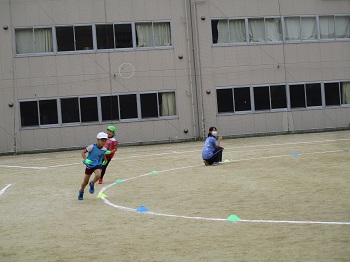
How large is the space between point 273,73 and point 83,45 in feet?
32.4

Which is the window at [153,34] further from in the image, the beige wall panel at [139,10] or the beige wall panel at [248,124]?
the beige wall panel at [248,124]

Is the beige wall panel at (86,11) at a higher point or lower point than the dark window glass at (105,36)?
higher

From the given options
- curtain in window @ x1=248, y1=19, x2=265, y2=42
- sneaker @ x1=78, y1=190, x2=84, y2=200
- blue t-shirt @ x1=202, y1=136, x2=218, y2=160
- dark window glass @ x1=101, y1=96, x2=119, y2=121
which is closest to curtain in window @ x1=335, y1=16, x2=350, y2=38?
curtain in window @ x1=248, y1=19, x2=265, y2=42

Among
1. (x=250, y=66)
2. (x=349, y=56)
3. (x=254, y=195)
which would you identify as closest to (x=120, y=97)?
(x=250, y=66)

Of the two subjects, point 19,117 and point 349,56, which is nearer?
point 19,117

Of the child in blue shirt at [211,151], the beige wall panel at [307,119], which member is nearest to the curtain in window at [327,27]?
the beige wall panel at [307,119]

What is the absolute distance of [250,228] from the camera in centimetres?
942

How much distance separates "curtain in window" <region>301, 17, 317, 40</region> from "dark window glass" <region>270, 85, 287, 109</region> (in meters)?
3.05

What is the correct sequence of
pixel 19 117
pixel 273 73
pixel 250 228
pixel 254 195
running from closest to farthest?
pixel 250 228 → pixel 254 195 → pixel 19 117 → pixel 273 73

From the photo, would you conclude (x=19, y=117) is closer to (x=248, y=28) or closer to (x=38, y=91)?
(x=38, y=91)

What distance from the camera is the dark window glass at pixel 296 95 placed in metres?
33.0

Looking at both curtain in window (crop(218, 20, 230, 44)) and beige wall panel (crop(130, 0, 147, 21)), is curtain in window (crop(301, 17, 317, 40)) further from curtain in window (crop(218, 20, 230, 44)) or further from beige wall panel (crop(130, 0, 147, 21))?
beige wall panel (crop(130, 0, 147, 21))

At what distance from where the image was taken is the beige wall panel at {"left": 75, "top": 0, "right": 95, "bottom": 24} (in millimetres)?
30922

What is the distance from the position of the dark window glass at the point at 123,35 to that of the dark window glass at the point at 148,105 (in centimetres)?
271
